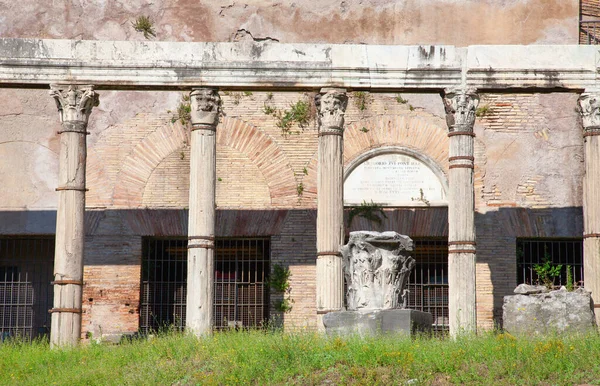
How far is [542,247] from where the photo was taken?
18375 millimetres

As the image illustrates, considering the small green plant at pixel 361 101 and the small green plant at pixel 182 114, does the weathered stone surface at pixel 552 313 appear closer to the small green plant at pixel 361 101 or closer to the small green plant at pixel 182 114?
the small green plant at pixel 361 101

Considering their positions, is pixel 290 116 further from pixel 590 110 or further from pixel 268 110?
pixel 590 110

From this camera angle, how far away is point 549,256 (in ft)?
59.7

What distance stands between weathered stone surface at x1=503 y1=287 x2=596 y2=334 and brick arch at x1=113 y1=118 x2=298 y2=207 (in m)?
5.22

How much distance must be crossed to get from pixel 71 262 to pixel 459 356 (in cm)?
594

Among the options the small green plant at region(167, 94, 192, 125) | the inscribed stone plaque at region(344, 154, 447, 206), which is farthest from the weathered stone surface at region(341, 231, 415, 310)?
the small green plant at region(167, 94, 192, 125)

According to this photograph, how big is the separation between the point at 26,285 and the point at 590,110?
31.1 ft

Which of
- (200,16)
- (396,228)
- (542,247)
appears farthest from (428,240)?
(200,16)

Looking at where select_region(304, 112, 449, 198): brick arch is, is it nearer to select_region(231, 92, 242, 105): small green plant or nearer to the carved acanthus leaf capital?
select_region(231, 92, 242, 105): small green plant

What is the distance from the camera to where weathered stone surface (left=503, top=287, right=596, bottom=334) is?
13.7 metres

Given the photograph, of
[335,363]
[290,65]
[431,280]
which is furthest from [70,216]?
[431,280]

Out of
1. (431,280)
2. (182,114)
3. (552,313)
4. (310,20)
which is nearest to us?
(552,313)

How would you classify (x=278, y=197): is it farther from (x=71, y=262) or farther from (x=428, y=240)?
(x=71, y=262)

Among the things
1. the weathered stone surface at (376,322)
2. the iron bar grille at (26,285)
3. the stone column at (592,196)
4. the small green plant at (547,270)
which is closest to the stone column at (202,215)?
the weathered stone surface at (376,322)
